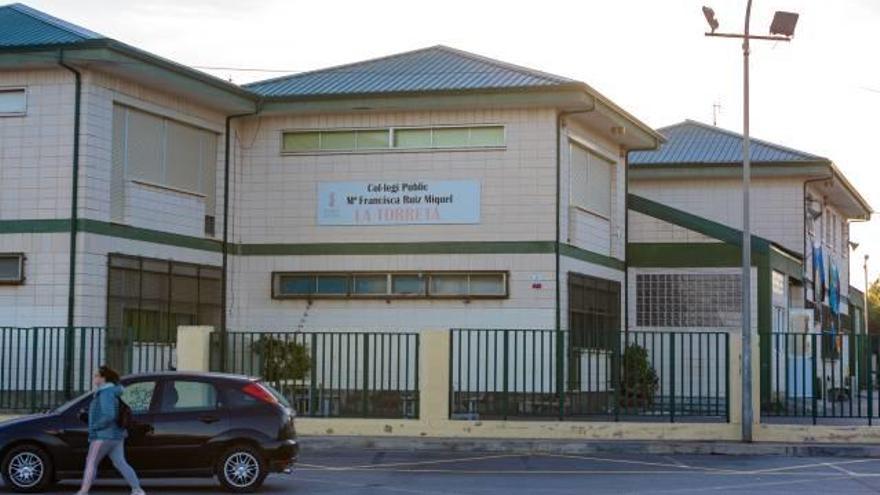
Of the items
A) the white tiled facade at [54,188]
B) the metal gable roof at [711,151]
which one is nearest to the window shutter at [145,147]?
the white tiled facade at [54,188]

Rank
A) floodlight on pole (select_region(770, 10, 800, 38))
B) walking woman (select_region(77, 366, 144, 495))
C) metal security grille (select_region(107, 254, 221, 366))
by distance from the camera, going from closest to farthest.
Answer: walking woman (select_region(77, 366, 144, 495)) < floodlight on pole (select_region(770, 10, 800, 38)) < metal security grille (select_region(107, 254, 221, 366))

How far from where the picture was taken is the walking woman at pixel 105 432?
14.9 meters

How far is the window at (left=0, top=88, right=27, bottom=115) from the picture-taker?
25266mm

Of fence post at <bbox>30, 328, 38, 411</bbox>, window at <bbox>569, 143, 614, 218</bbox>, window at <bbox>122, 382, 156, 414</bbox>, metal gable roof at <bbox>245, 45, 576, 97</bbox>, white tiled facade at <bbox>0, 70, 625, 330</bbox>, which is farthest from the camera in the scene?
window at <bbox>569, 143, 614, 218</bbox>

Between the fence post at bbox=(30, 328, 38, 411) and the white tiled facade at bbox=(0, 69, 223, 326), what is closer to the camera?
the fence post at bbox=(30, 328, 38, 411)

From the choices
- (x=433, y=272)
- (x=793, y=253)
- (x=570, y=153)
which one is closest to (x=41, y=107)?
(x=433, y=272)

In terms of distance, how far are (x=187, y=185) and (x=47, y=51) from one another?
4690 mm

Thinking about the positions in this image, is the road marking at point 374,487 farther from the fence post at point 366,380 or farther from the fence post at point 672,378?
the fence post at point 672,378

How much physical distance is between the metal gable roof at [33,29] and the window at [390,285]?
23.0 feet

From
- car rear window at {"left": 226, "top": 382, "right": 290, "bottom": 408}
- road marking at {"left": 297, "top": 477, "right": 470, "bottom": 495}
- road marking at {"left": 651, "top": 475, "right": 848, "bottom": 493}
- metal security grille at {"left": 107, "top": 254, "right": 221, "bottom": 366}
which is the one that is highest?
metal security grille at {"left": 107, "top": 254, "right": 221, "bottom": 366}

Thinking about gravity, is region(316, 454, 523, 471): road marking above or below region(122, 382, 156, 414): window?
below

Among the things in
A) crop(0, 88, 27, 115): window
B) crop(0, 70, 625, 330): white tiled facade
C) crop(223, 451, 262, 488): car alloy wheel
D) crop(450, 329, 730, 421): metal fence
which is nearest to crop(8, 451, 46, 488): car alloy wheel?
crop(223, 451, 262, 488): car alloy wheel

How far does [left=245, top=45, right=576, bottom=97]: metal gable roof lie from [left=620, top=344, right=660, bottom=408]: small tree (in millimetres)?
6403

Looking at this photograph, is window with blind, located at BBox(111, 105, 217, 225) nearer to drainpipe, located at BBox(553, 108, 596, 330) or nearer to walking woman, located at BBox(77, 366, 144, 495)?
drainpipe, located at BBox(553, 108, 596, 330)
